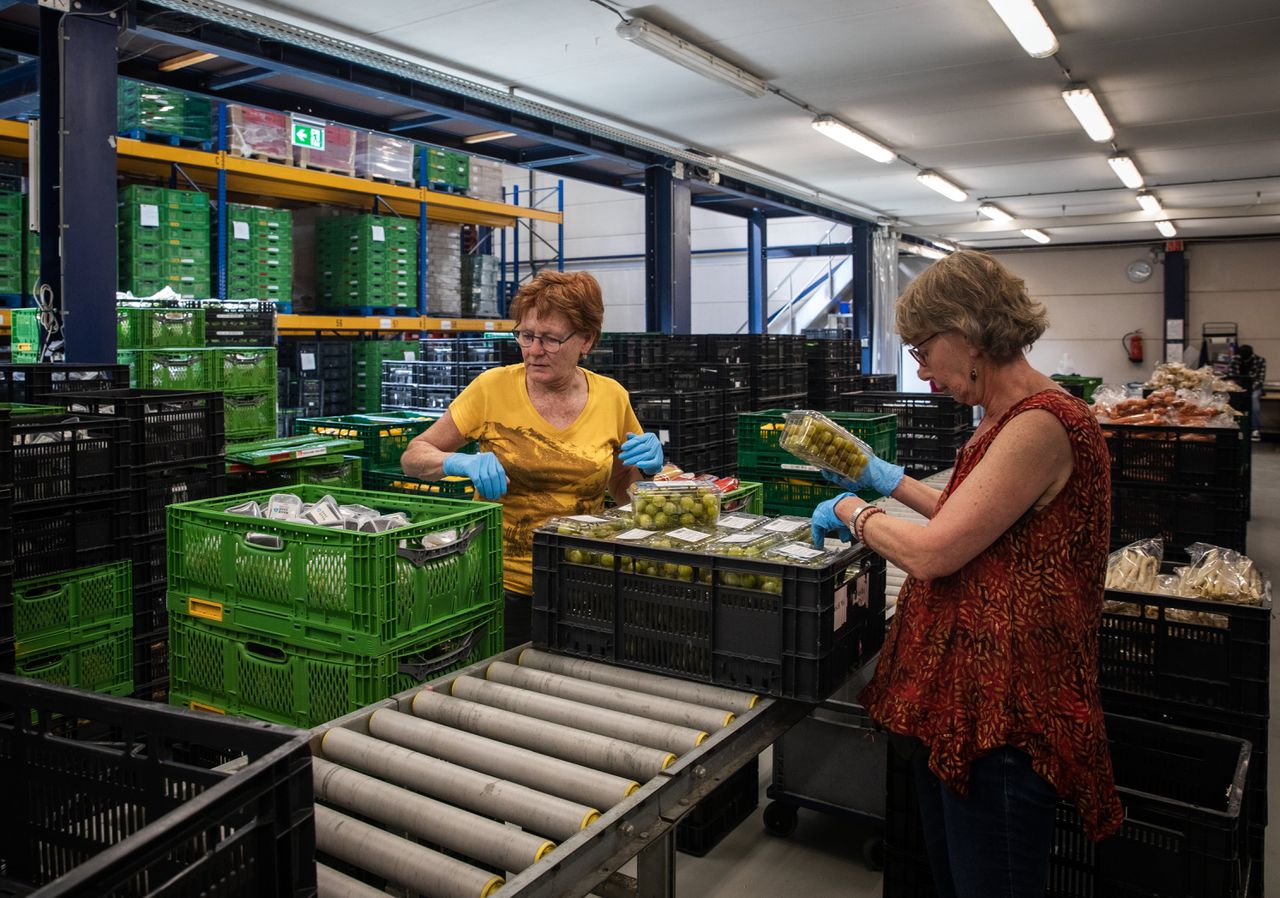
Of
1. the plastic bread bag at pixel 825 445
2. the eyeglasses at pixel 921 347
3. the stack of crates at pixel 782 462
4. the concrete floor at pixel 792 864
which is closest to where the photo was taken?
the eyeglasses at pixel 921 347

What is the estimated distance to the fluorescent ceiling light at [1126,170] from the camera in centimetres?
1072

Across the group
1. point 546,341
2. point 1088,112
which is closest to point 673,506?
point 546,341

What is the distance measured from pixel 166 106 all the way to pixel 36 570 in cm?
618

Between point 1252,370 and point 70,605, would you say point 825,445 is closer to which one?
point 70,605

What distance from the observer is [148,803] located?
3.83ft

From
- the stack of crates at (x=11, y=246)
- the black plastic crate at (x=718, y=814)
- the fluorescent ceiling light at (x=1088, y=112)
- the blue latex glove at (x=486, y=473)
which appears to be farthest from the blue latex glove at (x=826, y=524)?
the stack of crates at (x=11, y=246)

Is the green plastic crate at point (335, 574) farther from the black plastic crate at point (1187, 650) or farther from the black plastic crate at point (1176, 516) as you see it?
the black plastic crate at point (1176, 516)

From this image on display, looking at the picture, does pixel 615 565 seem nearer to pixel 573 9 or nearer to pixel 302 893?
pixel 302 893

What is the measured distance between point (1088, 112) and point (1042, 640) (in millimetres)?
7776

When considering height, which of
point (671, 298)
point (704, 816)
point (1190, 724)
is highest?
point (671, 298)

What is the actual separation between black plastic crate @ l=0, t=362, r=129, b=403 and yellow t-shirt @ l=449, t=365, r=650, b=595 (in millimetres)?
2220

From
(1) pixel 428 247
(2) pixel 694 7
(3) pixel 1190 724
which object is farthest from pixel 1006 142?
(3) pixel 1190 724

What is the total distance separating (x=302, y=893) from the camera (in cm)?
112

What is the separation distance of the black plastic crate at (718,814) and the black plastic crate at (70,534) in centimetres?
225
